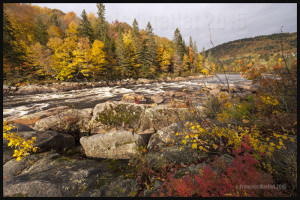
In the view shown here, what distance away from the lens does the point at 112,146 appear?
423 centimetres

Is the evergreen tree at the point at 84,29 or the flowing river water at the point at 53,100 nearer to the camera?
the flowing river water at the point at 53,100

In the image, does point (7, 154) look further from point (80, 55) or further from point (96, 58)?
point (96, 58)

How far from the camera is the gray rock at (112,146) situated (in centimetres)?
414

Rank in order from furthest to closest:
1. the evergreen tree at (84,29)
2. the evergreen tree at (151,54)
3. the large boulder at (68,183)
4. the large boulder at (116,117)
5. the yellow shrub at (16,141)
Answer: the evergreen tree at (151,54)
the evergreen tree at (84,29)
the large boulder at (116,117)
the yellow shrub at (16,141)
the large boulder at (68,183)

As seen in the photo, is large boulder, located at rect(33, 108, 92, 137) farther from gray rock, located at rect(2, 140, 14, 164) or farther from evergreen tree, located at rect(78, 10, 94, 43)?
evergreen tree, located at rect(78, 10, 94, 43)

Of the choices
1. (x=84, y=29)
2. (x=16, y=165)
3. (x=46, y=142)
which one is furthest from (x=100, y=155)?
(x=84, y=29)

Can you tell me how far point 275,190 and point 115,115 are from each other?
5888mm

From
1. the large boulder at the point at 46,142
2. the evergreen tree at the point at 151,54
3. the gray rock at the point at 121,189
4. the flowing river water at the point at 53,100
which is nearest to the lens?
the gray rock at the point at 121,189

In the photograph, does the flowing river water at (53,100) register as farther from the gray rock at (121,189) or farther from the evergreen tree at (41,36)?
the evergreen tree at (41,36)

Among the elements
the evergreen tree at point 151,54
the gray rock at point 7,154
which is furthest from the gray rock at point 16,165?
the evergreen tree at point 151,54

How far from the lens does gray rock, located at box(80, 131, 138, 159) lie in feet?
13.6

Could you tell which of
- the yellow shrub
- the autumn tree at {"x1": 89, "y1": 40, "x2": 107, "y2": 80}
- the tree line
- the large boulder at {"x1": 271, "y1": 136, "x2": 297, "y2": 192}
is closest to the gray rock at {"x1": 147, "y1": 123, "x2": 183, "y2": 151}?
the large boulder at {"x1": 271, "y1": 136, "x2": 297, "y2": 192}

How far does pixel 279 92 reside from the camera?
4219 millimetres

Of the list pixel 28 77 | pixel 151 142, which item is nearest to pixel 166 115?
pixel 151 142
